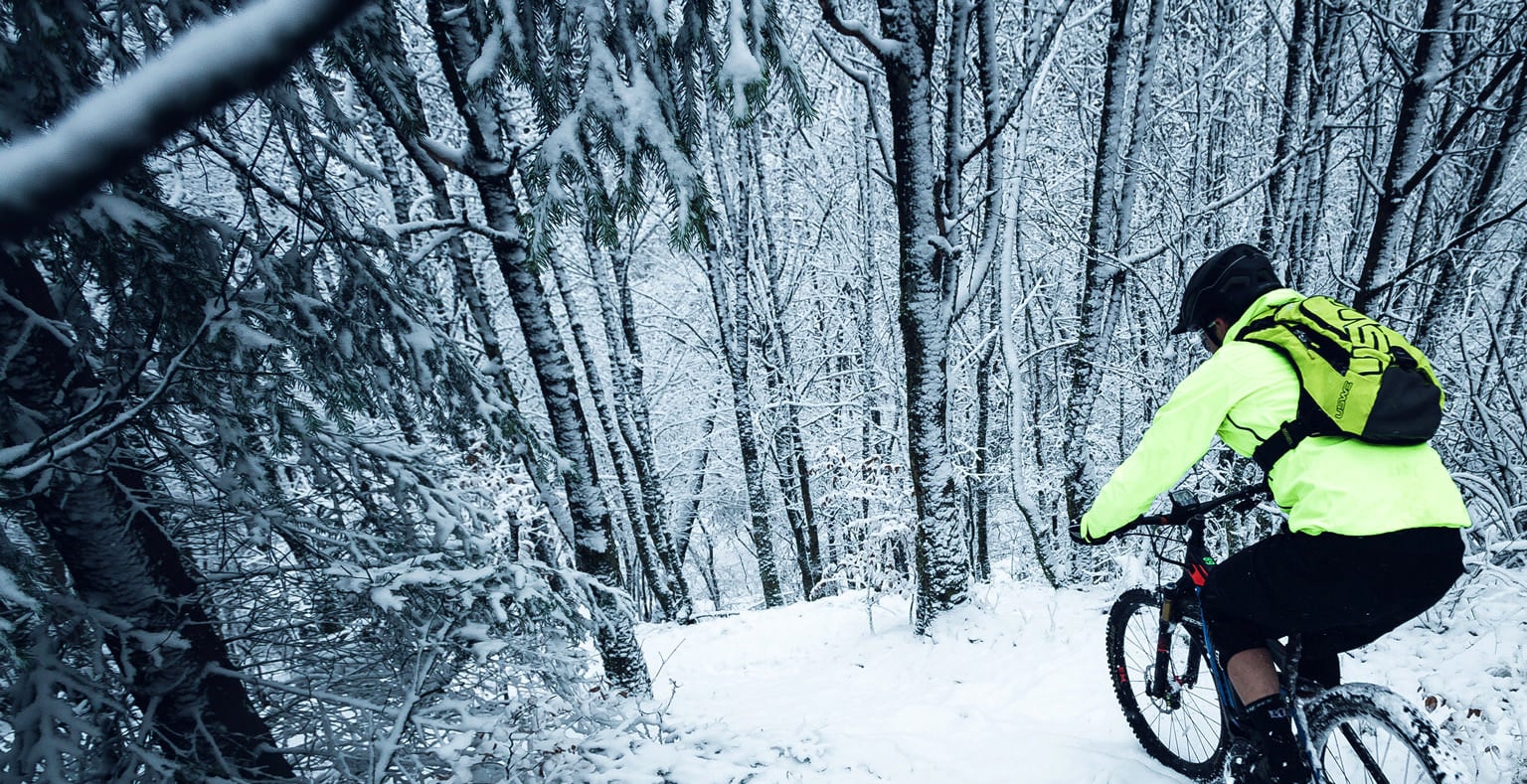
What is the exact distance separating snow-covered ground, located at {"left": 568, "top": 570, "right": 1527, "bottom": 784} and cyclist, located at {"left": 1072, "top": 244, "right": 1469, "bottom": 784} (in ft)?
3.15

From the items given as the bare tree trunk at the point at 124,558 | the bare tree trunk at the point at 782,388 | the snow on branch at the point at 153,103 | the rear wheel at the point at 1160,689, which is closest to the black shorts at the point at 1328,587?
the rear wheel at the point at 1160,689

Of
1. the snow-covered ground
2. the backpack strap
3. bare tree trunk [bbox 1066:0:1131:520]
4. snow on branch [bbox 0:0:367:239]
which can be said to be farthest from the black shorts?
bare tree trunk [bbox 1066:0:1131:520]

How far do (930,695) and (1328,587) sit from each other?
3265 millimetres

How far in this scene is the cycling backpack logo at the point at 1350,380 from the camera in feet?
7.29

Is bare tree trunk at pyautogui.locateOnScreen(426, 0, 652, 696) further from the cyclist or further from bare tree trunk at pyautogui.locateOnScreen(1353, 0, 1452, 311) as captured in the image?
bare tree trunk at pyautogui.locateOnScreen(1353, 0, 1452, 311)

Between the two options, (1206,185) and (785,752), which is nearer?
(785,752)

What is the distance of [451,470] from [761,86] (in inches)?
117

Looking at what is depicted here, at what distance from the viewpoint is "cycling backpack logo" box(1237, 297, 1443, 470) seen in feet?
7.29

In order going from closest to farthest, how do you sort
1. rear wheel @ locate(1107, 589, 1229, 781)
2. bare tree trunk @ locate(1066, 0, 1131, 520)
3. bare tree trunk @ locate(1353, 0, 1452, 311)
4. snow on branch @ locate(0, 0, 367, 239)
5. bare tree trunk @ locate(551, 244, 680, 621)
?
snow on branch @ locate(0, 0, 367, 239), rear wheel @ locate(1107, 589, 1229, 781), bare tree trunk @ locate(1353, 0, 1452, 311), bare tree trunk @ locate(1066, 0, 1131, 520), bare tree trunk @ locate(551, 244, 680, 621)

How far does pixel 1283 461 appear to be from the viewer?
2.43 m

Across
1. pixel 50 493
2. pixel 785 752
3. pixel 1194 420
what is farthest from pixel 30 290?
pixel 1194 420

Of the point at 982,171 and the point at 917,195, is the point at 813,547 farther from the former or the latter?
the point at 917,195

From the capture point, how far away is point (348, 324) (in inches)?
150

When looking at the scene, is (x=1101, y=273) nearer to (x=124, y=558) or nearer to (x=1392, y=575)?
(x=1392, y=575)
